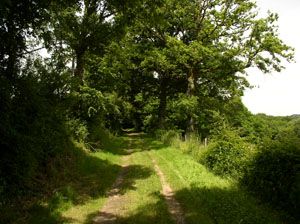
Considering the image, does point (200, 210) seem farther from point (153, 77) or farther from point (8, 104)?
point (153, 77)

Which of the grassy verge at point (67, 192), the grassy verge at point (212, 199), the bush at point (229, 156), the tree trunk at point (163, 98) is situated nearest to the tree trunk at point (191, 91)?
the tree trunk at point (163, 98)

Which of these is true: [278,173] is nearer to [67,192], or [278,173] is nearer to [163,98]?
[67,192]

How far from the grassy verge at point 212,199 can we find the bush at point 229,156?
22.8 inches

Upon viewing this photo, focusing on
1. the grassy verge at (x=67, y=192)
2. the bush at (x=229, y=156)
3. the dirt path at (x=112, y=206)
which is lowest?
the dirt path at (x=112, y=206)

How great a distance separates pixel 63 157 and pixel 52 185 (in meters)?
3.27

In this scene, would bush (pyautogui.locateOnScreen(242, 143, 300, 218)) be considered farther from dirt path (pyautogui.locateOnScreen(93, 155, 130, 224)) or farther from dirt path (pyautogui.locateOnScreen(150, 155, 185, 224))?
dirt path (pyautogui.locateOnScreen(93, 155, 130, 224))

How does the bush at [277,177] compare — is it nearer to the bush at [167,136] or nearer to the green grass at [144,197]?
the green grass at [144,197]

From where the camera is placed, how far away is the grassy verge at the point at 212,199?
10.4 m

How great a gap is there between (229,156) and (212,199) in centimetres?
482

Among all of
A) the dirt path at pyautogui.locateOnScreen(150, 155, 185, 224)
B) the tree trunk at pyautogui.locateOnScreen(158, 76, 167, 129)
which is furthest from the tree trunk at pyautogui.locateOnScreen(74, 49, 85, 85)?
the tree trunk at pyautogui.locateOnScreen(158, 76, 167, 129)

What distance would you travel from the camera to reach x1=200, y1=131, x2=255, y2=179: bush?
15703 millimetres

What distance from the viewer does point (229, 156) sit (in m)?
16.7

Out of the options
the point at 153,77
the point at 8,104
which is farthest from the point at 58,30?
the point at 153,77

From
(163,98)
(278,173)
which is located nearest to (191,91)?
(163,98)
